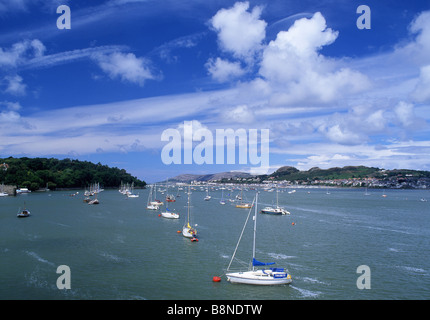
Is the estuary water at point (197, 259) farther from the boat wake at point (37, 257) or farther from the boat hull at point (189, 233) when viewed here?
the boat hull at point (189, 233)

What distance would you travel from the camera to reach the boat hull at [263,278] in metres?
27.4

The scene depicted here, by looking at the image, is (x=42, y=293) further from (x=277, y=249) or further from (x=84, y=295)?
(x=277, y=249)

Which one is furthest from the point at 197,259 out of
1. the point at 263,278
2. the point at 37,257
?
the point at 37,257

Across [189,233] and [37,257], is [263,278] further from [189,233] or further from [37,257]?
[37,257]

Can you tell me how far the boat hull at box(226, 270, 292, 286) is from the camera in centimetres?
2741

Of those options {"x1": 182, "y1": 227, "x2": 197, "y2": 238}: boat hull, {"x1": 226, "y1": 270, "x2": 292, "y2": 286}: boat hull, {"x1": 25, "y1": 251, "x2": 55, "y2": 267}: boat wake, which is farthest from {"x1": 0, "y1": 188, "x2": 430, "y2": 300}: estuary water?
{"x1": 182, "y1": 227, "x2": 197, "y2": 238}: boat hull

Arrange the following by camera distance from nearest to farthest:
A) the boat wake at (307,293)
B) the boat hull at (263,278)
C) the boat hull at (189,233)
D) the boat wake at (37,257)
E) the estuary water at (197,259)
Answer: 1. the boat wake at (307,293)
2. the estuary water at (197,259)
3. the boat hull at (263,278)
4. the boat wake at (37,257)
5. the boat hull at (189,233)

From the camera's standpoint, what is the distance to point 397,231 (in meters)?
57.4

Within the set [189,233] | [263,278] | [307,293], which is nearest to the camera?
[307,293]

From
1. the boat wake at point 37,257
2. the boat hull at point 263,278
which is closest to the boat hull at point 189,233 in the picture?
the boat wake at point 37,257

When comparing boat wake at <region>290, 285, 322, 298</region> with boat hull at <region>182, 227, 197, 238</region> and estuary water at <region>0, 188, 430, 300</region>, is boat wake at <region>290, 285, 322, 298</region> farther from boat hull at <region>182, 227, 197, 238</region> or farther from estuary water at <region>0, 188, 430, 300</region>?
boat hull at <region>182, 227, 197, 238</region>

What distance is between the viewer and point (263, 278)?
2741 cm

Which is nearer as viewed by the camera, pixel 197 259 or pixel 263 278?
pixel 263 278
